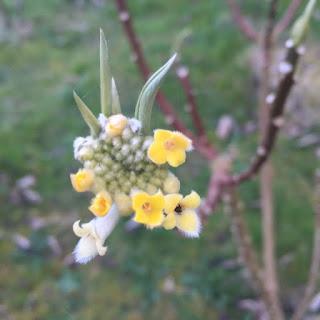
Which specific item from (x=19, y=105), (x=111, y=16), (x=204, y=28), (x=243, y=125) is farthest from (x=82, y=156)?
(x=111, y=16)

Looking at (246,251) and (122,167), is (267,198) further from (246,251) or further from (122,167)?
(122,167)

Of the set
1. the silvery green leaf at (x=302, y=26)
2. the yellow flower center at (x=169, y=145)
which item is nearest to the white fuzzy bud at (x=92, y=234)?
the yellow flower center at (x=169, y=145)

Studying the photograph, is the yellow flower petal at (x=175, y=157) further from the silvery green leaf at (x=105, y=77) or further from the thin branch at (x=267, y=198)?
the thin branch at (x=267, y=198)

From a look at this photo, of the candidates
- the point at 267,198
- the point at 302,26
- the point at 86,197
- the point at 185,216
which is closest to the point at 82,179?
the point at 185,216

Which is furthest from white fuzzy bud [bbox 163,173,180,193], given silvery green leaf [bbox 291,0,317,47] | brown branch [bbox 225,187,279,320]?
brown branch [bbox 225,187,279,320]

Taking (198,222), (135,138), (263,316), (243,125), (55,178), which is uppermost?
(135,138)

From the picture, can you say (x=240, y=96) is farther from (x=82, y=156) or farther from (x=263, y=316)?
(x=82, y=156)
